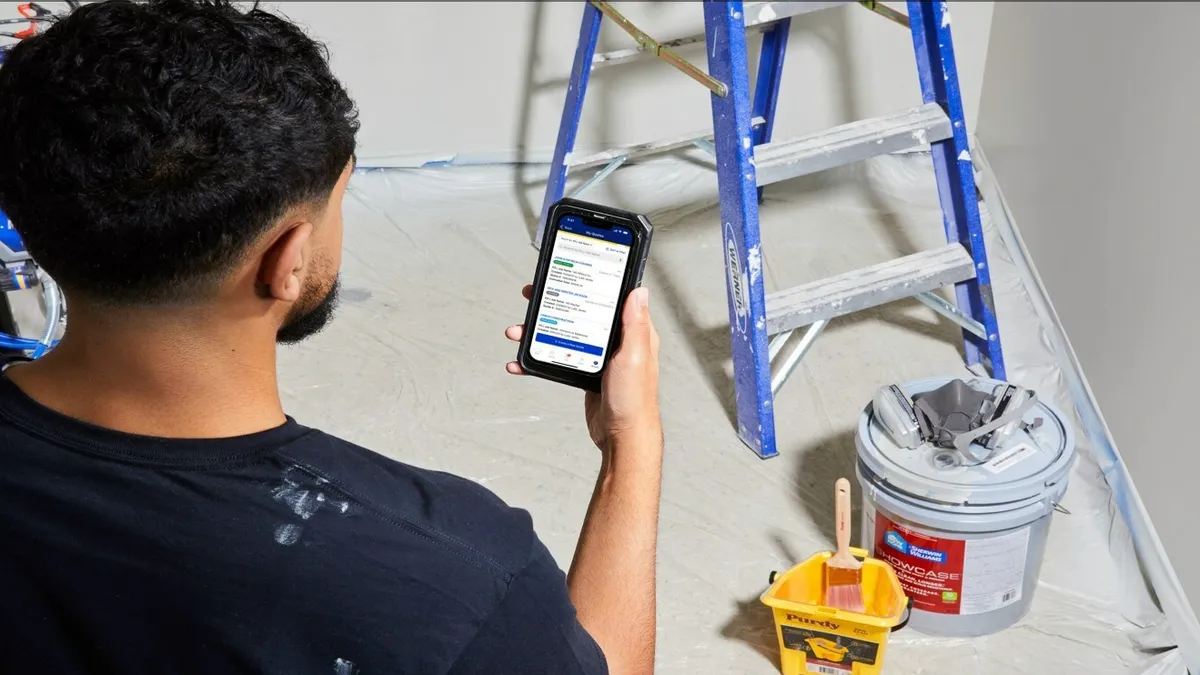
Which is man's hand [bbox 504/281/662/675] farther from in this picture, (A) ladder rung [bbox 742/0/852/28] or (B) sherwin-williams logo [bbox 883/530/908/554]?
(A) ladder rung [bbox 742/0/852/28]

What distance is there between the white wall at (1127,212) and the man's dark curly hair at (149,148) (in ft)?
4.90

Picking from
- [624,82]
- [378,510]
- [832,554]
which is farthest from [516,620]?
[624,82]

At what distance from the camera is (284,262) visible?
89 cm

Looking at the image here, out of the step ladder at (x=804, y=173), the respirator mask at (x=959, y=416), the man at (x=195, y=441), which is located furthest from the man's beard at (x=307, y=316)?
the step ladder at (x=804, y=173)

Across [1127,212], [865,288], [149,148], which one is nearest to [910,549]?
[865,288]

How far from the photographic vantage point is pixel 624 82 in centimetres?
320

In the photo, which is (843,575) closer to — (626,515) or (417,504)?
(626,515)

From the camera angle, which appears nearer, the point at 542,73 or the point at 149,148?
the point at 149,148

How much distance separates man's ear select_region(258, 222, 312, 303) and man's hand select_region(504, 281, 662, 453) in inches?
14.5

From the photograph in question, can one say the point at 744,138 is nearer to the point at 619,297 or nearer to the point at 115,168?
the point at 619,297

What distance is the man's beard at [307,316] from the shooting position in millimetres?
960

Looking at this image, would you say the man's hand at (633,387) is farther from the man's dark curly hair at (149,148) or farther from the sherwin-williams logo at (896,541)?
the sherwin-williams logo at (896,541)

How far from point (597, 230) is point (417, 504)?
1.60 ft

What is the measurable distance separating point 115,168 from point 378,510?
300 mm
